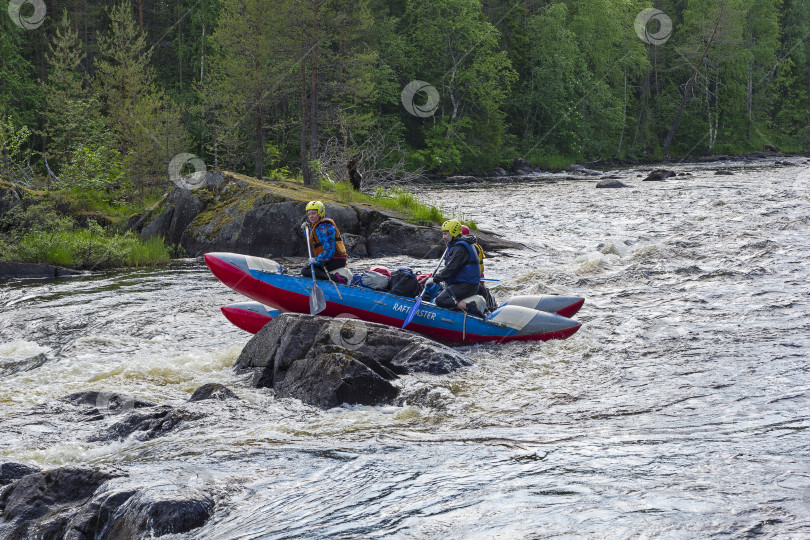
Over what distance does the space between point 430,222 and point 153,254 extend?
670cm

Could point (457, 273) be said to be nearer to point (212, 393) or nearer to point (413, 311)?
point (413, 311)

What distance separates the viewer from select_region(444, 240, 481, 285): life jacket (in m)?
9.91

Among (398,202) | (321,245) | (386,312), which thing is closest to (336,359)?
(386,312)

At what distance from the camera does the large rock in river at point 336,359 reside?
24.1 ft

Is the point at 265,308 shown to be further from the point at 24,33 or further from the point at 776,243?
the point at 24,33

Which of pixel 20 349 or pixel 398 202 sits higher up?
pixel 398 202

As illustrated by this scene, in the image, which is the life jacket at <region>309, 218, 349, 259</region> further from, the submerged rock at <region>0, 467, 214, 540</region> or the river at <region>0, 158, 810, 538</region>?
the submerged rock at <region>0, 467, 214, 540</region>

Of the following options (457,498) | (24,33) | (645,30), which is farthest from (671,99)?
(457,498)

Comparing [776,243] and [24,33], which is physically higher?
[24,33]

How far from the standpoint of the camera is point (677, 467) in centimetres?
532

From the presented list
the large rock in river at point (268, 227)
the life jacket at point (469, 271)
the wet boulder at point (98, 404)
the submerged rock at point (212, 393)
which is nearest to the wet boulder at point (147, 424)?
the wet boulder at point (98, 404)

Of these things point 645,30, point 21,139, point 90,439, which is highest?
point 645,30

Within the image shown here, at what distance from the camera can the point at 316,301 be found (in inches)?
392

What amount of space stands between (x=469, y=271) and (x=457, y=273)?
17cm
